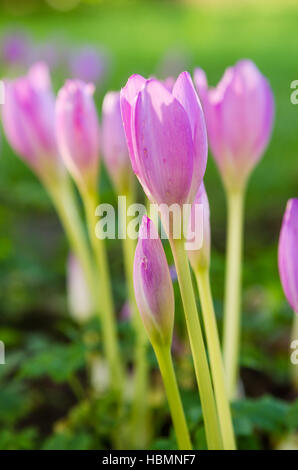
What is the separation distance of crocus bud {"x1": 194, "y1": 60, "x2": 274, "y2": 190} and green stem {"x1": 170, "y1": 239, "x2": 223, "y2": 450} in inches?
9.1

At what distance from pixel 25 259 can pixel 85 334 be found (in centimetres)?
34

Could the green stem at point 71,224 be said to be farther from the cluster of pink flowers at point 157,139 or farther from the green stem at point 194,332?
the green stem at point 194,332

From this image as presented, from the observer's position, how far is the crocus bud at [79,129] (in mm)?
618

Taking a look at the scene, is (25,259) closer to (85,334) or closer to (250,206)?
(85,334)

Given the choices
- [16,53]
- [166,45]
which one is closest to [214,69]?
[166,45]

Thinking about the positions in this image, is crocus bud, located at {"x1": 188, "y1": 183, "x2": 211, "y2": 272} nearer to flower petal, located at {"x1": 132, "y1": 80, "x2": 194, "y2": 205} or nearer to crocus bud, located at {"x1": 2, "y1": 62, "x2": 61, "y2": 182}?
flower petal, located at {"x1": 132, "y1": 80, "x2": 194, "y2": 205}

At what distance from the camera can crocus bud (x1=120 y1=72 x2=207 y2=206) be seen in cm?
41

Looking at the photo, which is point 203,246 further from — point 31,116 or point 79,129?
point 31,116

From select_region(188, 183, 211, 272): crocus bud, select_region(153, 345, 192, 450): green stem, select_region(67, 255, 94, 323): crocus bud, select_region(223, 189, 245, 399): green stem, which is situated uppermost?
select_region(67, 255, 94, 323): crocus bud

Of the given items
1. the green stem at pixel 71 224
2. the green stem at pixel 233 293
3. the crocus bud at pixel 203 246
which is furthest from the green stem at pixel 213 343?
the green stem at pixel 71 224

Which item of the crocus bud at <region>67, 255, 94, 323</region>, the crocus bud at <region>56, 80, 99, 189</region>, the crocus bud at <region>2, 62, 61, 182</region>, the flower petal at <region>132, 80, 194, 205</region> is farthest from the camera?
the crocus bud at <region>67, 255, 94, 323</region>

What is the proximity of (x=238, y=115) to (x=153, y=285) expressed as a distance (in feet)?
0.83

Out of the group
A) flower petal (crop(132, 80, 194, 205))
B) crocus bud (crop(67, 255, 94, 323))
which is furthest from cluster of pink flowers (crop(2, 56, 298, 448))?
crocus bud (crop(67, 255, 94, 323))

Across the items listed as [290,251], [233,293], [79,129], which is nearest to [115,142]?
[79,129]
